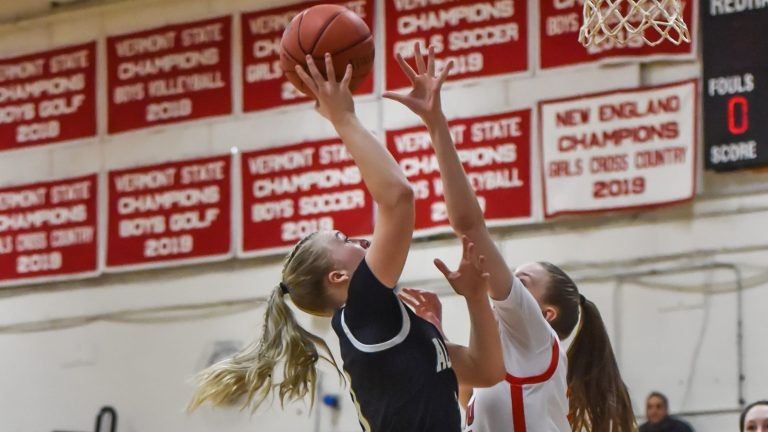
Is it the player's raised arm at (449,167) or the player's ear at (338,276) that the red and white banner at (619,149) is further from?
the player's ear at (338,276)

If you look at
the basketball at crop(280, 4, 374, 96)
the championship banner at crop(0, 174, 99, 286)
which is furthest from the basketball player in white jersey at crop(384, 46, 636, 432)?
the championship banner at crop(0, 174, 99, 286)

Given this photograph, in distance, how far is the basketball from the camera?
3523 millimetres

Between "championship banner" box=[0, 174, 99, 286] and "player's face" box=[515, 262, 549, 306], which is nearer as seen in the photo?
"player's face" box=[515, 262, 549, 306]

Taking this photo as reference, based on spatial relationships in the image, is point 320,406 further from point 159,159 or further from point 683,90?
point 683,90

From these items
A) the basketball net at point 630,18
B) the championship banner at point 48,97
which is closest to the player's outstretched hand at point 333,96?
the basketball net at point 630,18

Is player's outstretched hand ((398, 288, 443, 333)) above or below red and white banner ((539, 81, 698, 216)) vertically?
below

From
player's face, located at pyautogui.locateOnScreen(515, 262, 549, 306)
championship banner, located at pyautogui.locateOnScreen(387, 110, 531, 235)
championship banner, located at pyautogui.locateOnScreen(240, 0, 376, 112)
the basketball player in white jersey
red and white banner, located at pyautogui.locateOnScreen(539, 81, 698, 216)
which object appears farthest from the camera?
championship banner, located at pyautogui.locateOnScreen(240, 0, 376, 112)

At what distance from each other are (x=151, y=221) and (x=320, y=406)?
1.84m

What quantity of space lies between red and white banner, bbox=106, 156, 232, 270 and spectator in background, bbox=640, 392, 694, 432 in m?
2.98

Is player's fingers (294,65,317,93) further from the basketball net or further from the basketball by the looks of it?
the basketball net

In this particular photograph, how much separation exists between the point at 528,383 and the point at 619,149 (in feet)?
11.7

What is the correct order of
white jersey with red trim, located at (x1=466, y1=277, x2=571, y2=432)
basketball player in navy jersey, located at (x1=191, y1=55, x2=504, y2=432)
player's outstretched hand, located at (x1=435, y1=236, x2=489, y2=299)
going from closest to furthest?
1. player's outstretched hand, located at (x1=435, y1=236, x2=489, y2=299)
2. basketball player in navy jersey, located at (x1=191, y1=55, x2=504, y2=432)
3. white jersey with red trim, located at (x1=466, y1=277, x2=571, y2=432)

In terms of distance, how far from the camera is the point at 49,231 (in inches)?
351

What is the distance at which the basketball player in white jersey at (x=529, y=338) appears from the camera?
3213 mm
